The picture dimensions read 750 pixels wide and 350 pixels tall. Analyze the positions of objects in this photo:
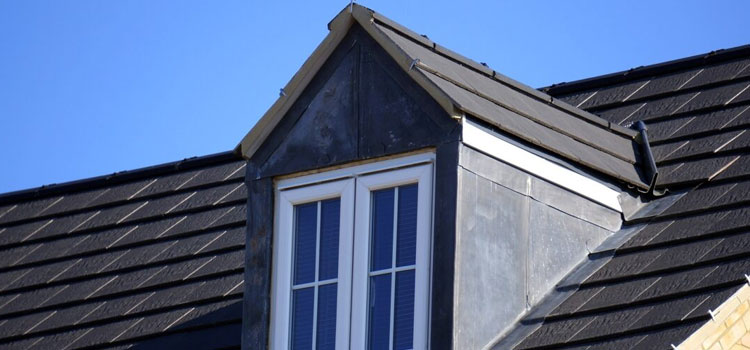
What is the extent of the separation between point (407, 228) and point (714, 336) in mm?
1834

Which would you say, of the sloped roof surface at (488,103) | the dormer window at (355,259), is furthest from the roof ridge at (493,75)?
the dormer window at (355,259)

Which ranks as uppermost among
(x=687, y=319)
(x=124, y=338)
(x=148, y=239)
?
(x=148, y=239)

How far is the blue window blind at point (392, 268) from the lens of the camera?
989 centimetres

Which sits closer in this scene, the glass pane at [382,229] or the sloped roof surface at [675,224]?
the sloped roof surface at [675,224]

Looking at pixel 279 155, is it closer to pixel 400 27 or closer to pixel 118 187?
pixel 400 27

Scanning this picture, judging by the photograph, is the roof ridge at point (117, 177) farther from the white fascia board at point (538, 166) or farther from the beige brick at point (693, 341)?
the beige brick at point (693, 341)

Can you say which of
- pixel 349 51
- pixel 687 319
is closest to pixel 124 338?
pixel 349 51

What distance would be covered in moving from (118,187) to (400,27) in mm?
4436

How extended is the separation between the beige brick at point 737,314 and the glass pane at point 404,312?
170 cm

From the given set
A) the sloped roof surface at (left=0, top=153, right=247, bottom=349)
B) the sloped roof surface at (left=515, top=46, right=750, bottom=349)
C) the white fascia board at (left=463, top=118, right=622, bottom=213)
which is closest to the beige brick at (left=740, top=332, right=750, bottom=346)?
the sloped roof surface at (left=515, top=46, right=750, bottom=349)

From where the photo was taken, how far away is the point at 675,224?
1051 centimetres

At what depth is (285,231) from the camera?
1059 cm

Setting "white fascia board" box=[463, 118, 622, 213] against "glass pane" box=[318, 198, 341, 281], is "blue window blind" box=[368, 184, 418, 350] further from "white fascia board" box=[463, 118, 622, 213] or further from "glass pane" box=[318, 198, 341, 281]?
"white fascia board" box=[463, 118, 622, 213]

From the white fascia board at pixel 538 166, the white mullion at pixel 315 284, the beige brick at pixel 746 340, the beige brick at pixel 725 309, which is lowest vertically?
the beige brick at pixel 746 340
